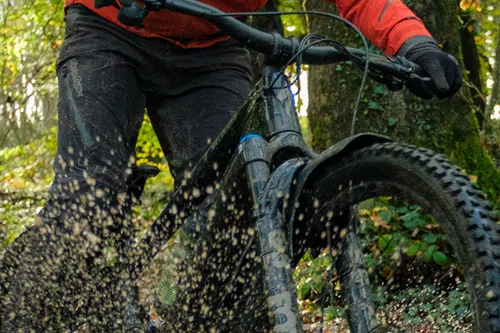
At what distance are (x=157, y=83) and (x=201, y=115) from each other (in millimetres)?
235

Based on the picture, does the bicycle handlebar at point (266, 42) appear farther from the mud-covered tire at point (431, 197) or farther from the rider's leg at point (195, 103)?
the rider's leg at point (195, 103)

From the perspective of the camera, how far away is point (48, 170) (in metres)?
14.9

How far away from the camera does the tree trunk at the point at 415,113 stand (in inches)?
205

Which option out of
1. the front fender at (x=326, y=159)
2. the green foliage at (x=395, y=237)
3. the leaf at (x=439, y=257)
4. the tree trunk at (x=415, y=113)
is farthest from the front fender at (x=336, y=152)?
the tree trunk at (x=415, y=113)

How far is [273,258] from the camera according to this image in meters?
2.01

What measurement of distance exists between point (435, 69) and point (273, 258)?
2.52 ft

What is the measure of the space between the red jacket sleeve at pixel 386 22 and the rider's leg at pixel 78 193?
1005 millimetres

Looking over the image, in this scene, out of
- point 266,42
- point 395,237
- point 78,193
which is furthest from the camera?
point 395,237

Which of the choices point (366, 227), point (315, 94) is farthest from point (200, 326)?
point (315, 94)

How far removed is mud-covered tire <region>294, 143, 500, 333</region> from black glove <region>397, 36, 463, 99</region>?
1.14 feet

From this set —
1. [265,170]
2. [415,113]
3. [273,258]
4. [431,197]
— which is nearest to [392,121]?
[415,113]

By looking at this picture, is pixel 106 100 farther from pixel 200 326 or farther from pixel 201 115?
pixel 200 326

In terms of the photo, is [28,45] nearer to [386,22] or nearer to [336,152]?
[386,22]

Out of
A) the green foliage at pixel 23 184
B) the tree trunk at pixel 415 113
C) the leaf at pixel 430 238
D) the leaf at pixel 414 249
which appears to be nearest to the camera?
the leaf at pixel 430 238
